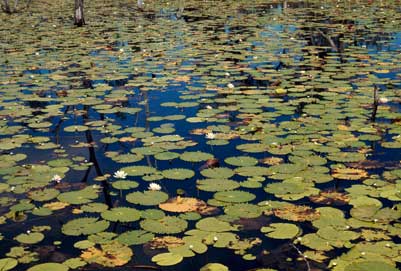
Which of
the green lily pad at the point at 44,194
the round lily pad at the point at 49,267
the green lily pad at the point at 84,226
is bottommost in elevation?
the round lily pad at the point at 49,267

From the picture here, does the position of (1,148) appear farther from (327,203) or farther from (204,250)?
(327,203)

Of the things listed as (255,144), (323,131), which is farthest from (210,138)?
(323,131)

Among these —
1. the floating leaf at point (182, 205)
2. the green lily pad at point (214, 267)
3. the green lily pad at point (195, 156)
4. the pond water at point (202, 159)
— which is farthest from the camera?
the green lily pad at point (195, 156)

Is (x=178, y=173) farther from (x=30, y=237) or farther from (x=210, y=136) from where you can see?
(x=30, y=237)

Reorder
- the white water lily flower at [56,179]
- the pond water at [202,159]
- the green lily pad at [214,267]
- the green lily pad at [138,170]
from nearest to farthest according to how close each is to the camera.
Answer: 1. the green lily pad at [214,267]
2. the pond water at [202,159]
3. the white water lily flower at [56,179]
4. the green lily pad at [138,170]

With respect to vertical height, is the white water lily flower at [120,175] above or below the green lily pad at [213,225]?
above

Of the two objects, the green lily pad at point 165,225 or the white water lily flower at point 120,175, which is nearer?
the green lily pad at point 165,225

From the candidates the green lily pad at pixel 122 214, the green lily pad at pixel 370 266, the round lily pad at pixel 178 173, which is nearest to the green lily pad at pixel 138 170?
the round lily pad at pixel 178 173

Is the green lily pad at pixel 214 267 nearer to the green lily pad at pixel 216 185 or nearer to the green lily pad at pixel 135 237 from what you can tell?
the green lily pad at pixel 135 237

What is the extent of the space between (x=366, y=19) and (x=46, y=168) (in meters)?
13.1

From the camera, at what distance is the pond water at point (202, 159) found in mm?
3309

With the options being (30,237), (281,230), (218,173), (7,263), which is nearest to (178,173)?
(218,173)

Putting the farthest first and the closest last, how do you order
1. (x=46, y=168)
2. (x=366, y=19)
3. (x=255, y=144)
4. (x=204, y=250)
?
(x=366, y=19) → (x=255, y=144) → (x=46, y=168) → (x=204, y=250)

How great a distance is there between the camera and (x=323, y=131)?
5430 millimetres
